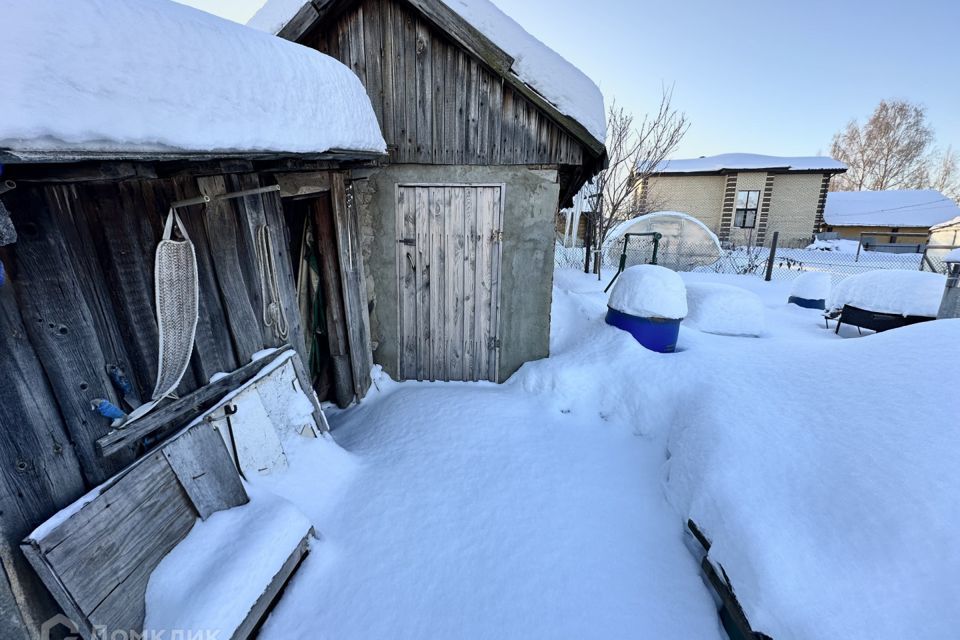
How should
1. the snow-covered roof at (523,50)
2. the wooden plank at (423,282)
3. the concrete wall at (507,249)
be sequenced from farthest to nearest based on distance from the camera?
1. the wooden plank at (423,282)
2. the concrete wall at (507,249)
3. the snow-covered roof at (523,50)

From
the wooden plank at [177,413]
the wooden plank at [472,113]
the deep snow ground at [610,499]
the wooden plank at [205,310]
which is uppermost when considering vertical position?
the wooden plank at [472,113]

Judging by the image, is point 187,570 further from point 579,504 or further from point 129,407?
point 579,504

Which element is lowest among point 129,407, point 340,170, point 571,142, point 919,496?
point 919,496

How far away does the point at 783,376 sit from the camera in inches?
134

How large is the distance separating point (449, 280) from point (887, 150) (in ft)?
148

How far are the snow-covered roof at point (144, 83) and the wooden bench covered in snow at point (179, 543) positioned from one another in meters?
1.52

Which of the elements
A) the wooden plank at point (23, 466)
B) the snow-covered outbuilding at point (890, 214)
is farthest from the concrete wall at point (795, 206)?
the wooden plank at point (23, 466)

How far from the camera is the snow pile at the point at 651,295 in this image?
15.8 feet

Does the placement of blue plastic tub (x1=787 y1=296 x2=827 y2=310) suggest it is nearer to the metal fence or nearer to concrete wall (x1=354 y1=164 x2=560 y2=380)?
the metal fence

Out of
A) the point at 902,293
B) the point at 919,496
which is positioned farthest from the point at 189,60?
the point at 902,293

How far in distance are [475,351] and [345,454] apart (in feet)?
6.51

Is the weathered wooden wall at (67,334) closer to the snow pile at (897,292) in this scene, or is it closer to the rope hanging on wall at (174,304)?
the rope hanging on wall at (174,304)

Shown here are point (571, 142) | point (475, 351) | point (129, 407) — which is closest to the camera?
point (129, 407)

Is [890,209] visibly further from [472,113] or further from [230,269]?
[230,269]
